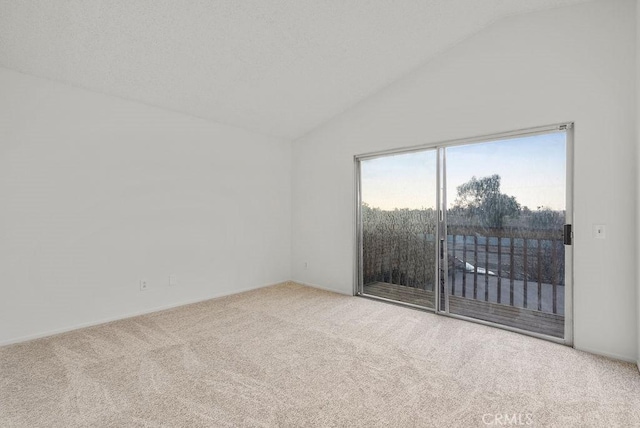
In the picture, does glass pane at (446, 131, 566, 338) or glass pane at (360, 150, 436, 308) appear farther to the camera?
glass pane at (360, 150, 436, 308)

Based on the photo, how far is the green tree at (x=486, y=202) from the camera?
3142 mm

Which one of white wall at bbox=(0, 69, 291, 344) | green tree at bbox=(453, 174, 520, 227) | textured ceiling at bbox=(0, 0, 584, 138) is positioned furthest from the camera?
green tree at bbox=(453, 174, 520, 227)

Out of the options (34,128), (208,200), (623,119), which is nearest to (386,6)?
(623,119)

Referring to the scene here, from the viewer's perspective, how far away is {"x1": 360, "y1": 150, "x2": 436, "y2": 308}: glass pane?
371 cm

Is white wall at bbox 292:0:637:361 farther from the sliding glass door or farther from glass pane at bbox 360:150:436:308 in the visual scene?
glass pane at bbox 360:150:436:308

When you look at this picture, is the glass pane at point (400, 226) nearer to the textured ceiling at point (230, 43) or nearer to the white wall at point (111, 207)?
the textured ceiling at point (230, 43)

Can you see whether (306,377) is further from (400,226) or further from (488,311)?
(400,226)

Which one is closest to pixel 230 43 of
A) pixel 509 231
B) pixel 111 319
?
pixel 111 319

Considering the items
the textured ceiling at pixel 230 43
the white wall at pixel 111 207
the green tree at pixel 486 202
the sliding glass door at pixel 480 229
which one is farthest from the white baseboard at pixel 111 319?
the green tree at pixel 486 202
